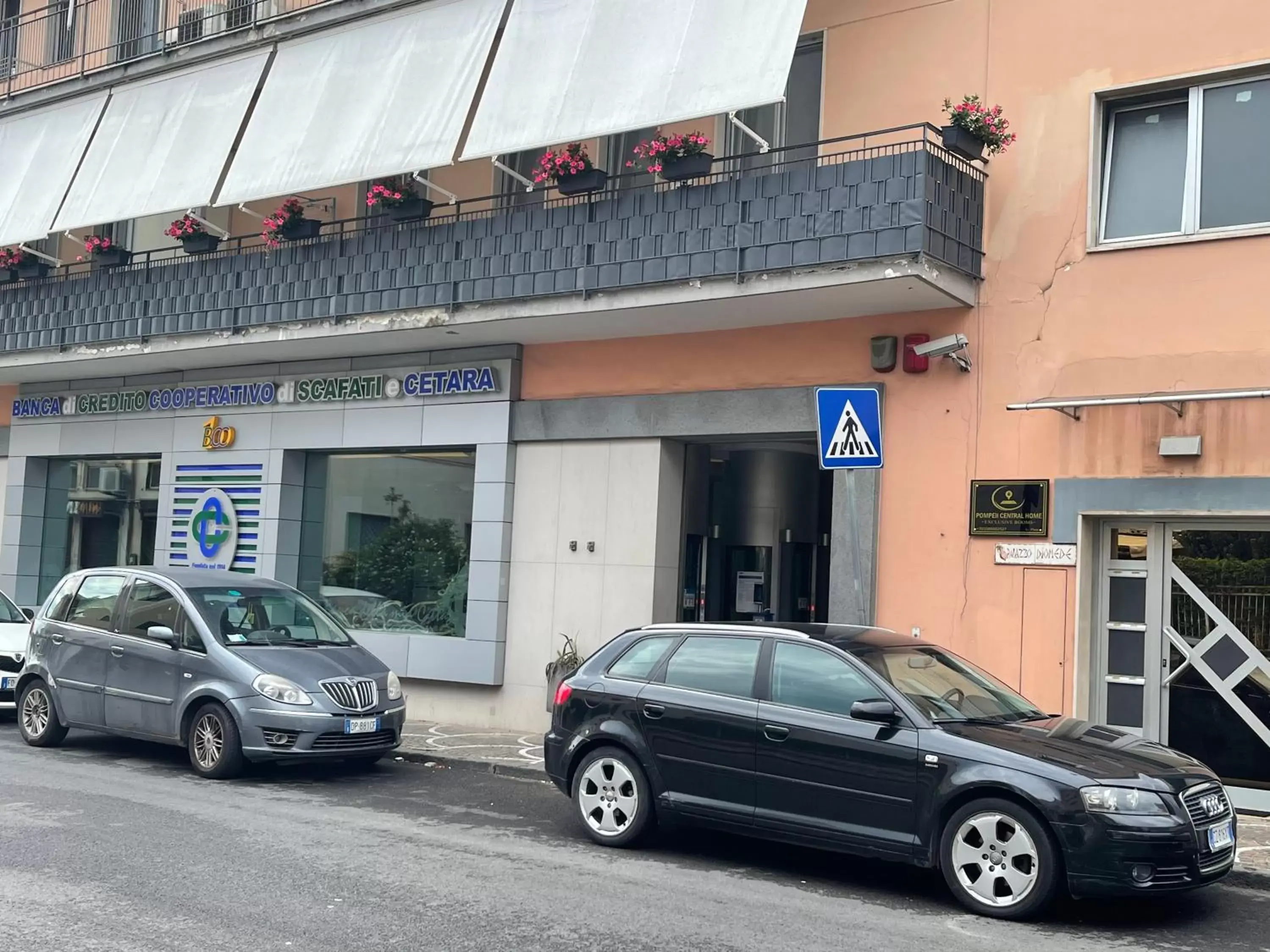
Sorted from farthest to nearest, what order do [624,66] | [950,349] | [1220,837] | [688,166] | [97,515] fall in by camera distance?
[97,515], [624,66], [688,166], [950,349], [1220,837]

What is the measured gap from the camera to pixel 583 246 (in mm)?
12961

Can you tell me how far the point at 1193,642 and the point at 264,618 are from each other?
8.03 m

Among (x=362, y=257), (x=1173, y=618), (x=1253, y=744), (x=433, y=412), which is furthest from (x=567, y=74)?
(x=1253, y=744)

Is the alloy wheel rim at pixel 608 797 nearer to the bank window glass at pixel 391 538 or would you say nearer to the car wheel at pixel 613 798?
the car wheel at pixel 613 798

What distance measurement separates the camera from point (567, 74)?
1309 cm

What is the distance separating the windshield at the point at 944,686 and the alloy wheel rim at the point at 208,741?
5.73 m

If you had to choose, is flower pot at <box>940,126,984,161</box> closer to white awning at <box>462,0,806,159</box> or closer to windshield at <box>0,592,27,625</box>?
white awning at <box>462,0,806,159</box>

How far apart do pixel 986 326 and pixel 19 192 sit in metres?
14.1

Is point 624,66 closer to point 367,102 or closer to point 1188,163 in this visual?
point 367,102

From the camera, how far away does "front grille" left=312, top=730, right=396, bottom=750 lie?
1078 centimetres

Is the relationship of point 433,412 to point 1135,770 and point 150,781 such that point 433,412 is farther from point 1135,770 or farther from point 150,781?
point 1135,770

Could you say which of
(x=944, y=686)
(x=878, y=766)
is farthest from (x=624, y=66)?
(x=878, y=766)

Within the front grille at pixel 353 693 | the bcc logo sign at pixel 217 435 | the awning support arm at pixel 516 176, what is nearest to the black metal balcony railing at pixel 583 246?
the awning support arm at pixel 516 176

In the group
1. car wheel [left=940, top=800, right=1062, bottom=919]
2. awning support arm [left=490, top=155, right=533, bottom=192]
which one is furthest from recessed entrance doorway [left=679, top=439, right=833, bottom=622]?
car wheel [left=940, top=800, right=1062, bottom=919]
